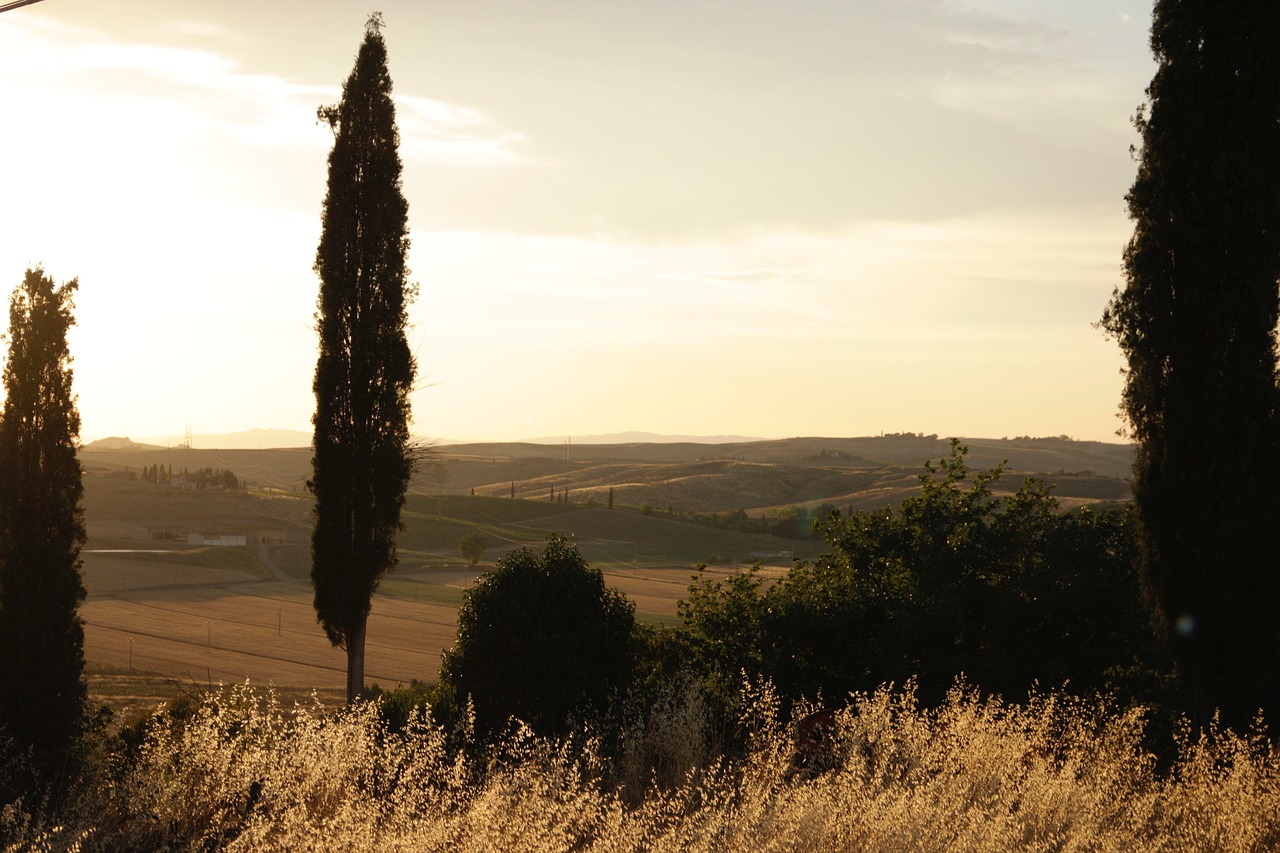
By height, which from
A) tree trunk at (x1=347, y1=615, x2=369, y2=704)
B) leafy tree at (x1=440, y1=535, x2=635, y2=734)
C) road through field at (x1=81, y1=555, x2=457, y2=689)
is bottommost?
road through field at (x1=81, y1=555, x2=457, y2=689)

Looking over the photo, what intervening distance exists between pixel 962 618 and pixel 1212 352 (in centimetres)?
489

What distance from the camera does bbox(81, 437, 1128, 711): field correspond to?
49053 millimetres

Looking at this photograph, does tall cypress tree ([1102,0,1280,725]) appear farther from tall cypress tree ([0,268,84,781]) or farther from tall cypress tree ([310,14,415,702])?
tall cypress tree ([0,268,84,781])

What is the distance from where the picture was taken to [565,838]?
6.63 m

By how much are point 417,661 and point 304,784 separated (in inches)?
1749

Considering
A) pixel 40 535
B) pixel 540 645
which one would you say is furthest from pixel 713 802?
pixel 40 535

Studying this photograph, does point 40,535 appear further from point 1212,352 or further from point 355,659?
point 1212,352

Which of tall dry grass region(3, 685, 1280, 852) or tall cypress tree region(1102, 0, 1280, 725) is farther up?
tall cypress tree region(1102, 0, 1280, 725)

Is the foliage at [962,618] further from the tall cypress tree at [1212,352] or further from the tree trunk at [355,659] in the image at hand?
the tree trunk at [355,659]

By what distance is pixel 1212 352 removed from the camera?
12.7m

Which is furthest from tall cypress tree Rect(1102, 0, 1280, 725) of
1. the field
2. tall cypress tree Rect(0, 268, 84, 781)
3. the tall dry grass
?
the field

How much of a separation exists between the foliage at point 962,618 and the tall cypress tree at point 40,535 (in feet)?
29.6

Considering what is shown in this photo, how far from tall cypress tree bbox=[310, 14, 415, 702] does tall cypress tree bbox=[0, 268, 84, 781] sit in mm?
3868

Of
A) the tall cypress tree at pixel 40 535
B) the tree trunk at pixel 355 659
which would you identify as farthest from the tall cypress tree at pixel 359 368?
the tall cypress tree at pixel 40 535
